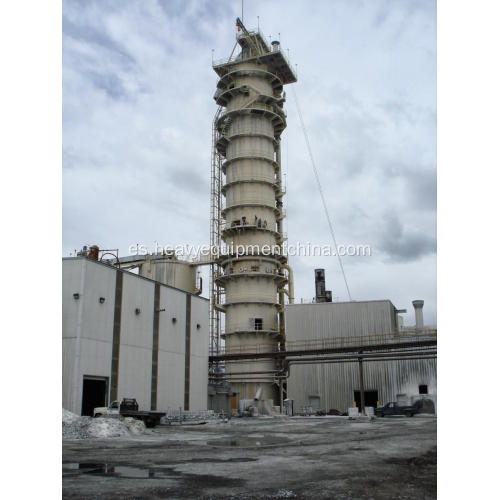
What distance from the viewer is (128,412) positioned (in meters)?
26.1

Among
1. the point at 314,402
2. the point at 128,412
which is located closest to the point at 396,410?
the point at 314,402

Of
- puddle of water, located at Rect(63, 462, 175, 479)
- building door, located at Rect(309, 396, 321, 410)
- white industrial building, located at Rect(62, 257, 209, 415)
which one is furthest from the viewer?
building door, located at Rect(309, 396, 321, 410)

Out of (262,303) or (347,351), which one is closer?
(347,351)

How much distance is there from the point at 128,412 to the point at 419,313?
97.1ft

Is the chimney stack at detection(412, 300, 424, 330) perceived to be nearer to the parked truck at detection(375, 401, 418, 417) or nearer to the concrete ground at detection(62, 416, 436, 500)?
the parked truck at detection(375, 401, 418, 417)

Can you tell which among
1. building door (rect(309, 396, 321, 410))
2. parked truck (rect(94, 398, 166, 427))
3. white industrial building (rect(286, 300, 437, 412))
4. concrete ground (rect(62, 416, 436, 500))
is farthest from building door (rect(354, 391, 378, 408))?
concrete ground (rect(62, 416, 436, 500))

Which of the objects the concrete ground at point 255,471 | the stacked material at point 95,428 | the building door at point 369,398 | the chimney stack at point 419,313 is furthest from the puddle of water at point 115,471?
the chimney stack at point 419,313

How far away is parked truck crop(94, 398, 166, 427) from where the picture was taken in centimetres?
2562

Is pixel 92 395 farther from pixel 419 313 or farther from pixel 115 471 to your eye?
pixel 419 313

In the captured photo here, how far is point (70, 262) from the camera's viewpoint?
29.0m

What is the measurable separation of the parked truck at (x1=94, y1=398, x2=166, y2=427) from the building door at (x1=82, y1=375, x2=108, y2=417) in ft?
7.11

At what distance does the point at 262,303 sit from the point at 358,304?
8745 mm
